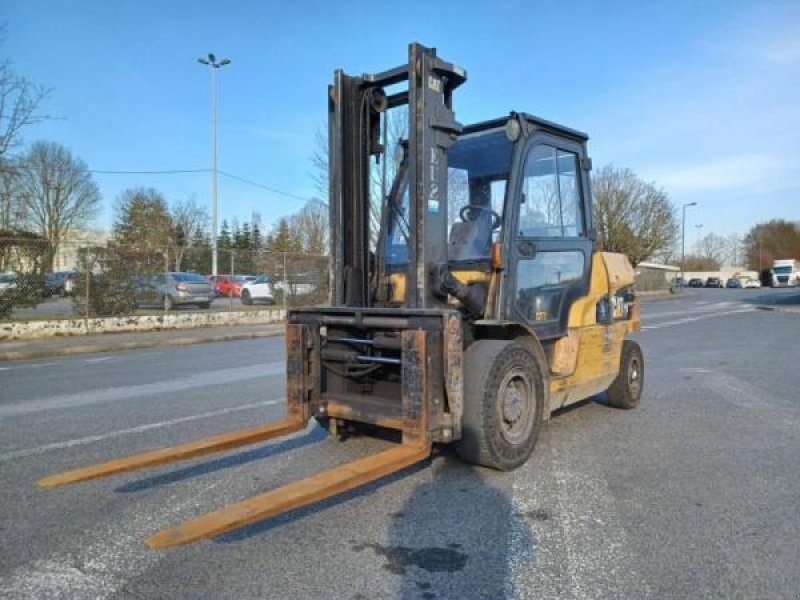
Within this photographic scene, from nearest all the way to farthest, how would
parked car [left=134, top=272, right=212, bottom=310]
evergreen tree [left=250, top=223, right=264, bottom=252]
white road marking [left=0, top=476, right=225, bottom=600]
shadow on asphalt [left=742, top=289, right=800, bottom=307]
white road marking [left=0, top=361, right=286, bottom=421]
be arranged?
white road marking [left=0, top=476, right=225, bottom=600] < white road marking [left=0, top=361, right=286, bottom=421] < parked car [left=134, top=272, right=212, bottom=310] < shadow on asphalt [left=742, top=289, right=800, bottom=307] < evergreen tree [left=250, top=223, right=264, bottom=252]

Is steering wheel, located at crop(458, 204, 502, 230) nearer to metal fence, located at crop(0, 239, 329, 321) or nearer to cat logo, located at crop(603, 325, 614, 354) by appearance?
cat logo, located at crop(603, 325, 614, 354)

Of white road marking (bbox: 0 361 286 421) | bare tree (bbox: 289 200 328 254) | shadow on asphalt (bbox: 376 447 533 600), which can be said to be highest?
bare tree (bbox: 289 200 328 254)

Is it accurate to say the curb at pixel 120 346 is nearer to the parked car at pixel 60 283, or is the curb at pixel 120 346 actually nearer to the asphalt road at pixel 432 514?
the parked car at pixel 60 283

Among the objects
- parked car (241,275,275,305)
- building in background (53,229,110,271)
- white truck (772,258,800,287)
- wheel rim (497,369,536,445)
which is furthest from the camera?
white truck (772,258,800,287)

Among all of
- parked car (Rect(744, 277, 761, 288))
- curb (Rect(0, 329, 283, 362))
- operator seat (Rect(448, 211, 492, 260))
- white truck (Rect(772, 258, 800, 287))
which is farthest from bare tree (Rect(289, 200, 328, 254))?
parked car (Rect(744, 277, 761, 288))

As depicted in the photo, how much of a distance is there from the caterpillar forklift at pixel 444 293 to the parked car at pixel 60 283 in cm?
1335

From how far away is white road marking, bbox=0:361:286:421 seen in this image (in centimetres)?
748

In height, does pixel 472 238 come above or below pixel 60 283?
above

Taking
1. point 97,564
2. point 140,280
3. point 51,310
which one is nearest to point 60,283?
point 51,310

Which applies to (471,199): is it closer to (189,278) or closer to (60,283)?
(60,283)

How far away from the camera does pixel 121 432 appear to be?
6098 mm

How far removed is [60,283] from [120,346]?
3.43 metres

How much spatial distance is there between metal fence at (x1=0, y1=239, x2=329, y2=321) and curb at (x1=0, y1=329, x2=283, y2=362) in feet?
9.33

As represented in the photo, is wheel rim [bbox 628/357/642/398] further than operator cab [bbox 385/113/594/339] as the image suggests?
Yes
